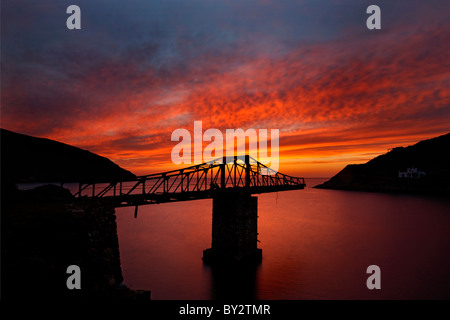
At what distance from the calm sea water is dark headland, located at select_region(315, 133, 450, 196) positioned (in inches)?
3160

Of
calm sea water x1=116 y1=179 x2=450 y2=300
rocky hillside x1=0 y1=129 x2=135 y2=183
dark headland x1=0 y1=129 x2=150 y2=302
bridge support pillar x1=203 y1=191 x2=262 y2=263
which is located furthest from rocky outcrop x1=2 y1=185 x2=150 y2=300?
bridge support pillar x1=203 y1=191 x2=262 y2=263

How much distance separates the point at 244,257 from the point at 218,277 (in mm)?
3555

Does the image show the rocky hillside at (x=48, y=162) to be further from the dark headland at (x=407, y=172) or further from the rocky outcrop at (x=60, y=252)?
the dark headland at (x=407, y=172)

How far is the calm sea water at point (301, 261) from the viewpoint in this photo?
26.3 m

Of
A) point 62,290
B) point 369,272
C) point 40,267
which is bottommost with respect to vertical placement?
point 369,272

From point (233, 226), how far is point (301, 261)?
14.4 metres

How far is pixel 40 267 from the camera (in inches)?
360

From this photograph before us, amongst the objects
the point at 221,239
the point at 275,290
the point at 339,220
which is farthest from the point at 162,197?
the point at 339,220

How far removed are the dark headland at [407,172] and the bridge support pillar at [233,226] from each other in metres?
132

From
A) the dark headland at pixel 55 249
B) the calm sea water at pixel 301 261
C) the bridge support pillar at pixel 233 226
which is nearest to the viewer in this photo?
the dark headland at pixel 55 249

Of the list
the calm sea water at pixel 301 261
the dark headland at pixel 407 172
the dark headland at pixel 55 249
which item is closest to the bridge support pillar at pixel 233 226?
the calm sea water at pixel 301 261

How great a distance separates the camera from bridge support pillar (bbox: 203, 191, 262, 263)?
28.1 metres
